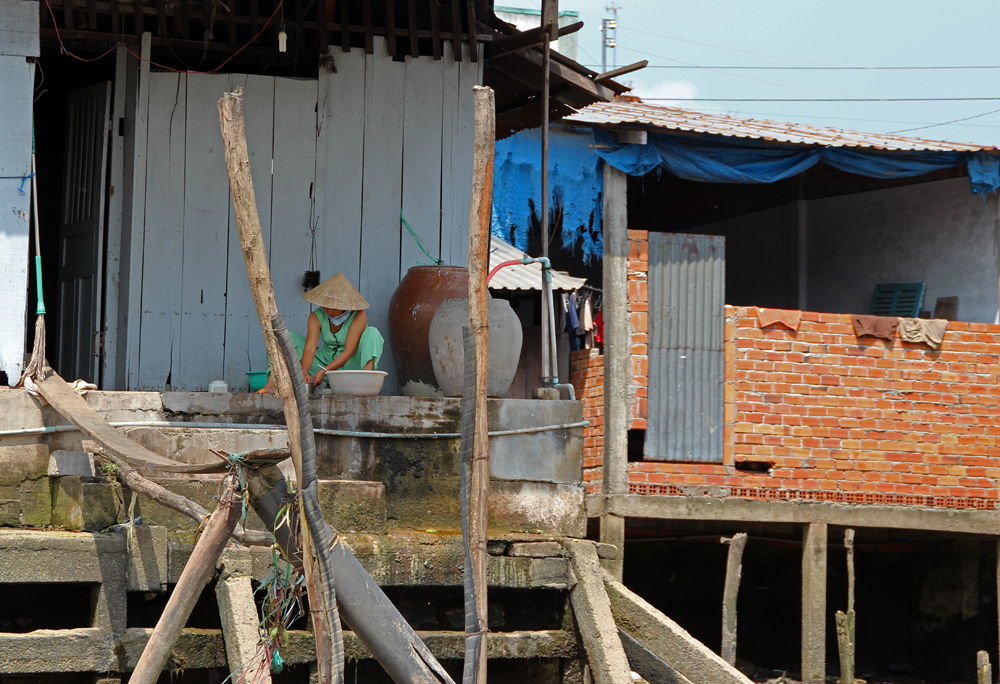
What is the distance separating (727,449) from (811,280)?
13.1ft

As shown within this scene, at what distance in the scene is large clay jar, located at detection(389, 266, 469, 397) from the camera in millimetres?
6867

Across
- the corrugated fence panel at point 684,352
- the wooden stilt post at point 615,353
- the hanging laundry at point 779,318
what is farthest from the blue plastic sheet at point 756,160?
the hanging laundry at point 779,318

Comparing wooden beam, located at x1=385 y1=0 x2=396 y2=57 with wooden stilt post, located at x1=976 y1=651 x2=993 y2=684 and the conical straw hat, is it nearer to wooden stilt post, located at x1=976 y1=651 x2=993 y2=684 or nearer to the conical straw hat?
the conical straw hat

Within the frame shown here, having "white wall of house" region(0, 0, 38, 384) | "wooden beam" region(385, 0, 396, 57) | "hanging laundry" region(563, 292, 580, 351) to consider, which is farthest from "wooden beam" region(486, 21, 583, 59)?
"hanging laundry" region(563, 292, 580, 351)

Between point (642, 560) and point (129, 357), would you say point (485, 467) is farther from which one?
point (642, 560)

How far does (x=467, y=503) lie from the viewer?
14.6 ft

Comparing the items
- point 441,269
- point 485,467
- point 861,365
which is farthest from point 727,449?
point 485,467

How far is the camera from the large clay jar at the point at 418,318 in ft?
22.5

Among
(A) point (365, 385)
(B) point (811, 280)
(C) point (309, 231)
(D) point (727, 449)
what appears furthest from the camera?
(B) point (811, 280)

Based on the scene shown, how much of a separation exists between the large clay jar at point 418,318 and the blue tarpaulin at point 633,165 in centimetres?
297

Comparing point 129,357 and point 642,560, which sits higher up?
point 129,357

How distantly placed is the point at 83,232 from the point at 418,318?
2.68 m

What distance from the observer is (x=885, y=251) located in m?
11.7

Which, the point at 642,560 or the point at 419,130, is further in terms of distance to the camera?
the point at 642,560
